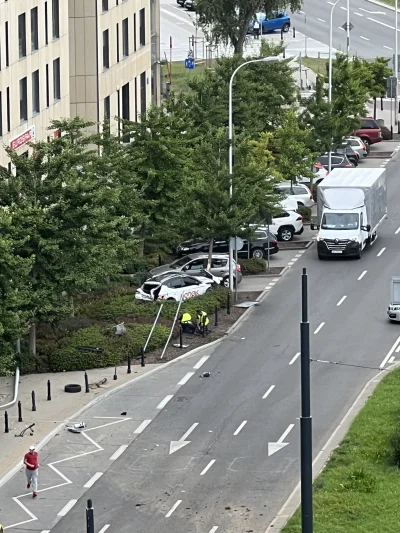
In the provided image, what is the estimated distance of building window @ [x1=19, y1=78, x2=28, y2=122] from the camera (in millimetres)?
65625

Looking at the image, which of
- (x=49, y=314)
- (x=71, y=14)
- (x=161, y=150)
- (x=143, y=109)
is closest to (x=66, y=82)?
(x=71, y=14)

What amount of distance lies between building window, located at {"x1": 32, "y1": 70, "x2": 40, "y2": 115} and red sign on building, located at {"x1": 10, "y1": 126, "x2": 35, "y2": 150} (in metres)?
1.33

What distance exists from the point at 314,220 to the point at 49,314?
2691 cm

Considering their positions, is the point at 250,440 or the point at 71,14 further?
the point at 71,14

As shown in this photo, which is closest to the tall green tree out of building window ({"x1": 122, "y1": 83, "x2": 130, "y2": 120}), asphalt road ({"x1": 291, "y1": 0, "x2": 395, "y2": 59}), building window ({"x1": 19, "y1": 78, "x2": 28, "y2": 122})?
building window ({"x1": 122, "y1": 83, "x2": 130, "y2": 120})

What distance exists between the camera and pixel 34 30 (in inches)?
2682

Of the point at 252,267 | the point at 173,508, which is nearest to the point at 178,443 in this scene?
the point at 173,508

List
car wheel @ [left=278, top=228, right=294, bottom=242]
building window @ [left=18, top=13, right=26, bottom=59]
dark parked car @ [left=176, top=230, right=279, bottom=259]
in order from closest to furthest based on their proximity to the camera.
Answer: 1. building window @ [left=18, top=13, right=26, bottom=59]
2. dark parked car @ [left=176, top=230, right=279, bottom=259]
3. car wheel @ [left=278, top=228, right=294, bottom=242]

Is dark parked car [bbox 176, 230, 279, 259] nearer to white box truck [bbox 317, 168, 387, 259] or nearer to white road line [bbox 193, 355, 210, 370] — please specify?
white box truck [bbox 317, 168, 387, 259]

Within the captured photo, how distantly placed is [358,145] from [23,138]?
29.8 m

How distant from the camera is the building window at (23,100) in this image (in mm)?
65625

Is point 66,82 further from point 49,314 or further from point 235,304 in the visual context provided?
point 49,314

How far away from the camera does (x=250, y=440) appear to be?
46844 millimetres

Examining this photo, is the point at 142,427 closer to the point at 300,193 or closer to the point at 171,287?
the point at 171,287
